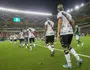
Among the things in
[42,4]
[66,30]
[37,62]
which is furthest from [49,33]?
[42,4]

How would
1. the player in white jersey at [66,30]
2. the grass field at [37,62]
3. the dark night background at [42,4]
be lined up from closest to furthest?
the player in white jersey at [66,30] < the grass field at [37,62] < the dark night background at [42,4]

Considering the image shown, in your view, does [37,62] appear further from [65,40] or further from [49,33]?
[49,33]

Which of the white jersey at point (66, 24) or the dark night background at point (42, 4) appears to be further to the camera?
the dark night background at point (42, 4)

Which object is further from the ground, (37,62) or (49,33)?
(49,33)

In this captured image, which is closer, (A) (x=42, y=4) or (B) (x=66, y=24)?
(B) (x=66, y=24)

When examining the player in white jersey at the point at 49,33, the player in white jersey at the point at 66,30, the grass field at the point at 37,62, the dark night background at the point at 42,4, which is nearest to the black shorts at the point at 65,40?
the player in white jersey at the point at 66,30

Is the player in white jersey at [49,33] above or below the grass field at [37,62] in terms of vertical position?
above

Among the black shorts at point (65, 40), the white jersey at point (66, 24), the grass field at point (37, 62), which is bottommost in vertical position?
the grass field at point (37, 62)

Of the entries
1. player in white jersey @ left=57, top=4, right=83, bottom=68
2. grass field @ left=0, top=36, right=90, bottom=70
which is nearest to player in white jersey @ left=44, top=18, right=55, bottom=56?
grass field @ left=0, top=36, right=90, bottom=70

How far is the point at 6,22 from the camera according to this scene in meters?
66.2

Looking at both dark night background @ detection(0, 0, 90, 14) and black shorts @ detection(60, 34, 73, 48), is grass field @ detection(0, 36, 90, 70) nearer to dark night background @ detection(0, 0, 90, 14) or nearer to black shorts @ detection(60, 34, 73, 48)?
black shorts @ detection(60, 34, 73, 48)

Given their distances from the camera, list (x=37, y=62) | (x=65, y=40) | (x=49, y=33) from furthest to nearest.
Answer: (x=49, y=33) → (x=37, y=62) → (x=65, y=40)

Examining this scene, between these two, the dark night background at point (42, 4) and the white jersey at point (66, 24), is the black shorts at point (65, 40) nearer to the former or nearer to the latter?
the white jersey at point (66, 24)

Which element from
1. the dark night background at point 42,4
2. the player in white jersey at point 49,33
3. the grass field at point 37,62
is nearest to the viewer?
the grass field at point 37,62
